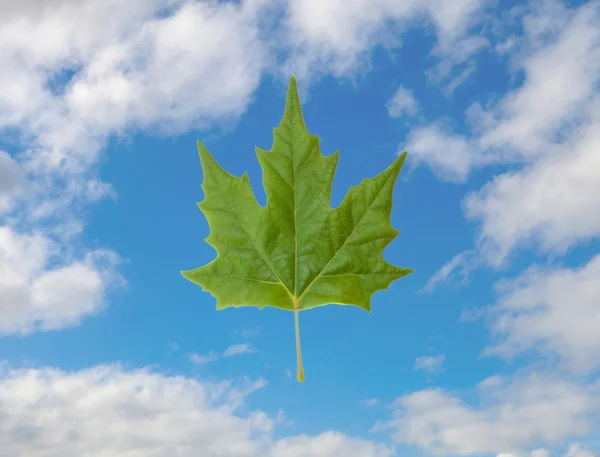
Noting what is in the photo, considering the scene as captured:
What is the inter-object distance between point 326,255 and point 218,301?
864 millimetres

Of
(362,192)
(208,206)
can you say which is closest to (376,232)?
(362,192)

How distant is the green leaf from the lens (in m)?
4.12

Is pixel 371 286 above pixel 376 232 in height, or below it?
below

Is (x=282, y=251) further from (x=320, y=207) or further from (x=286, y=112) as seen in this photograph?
(x=286, y=112)

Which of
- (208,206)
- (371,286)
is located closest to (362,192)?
(371,286)

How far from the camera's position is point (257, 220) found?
166 inches

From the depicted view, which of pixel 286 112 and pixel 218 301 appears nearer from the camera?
pixel 286 112

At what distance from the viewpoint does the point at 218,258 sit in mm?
4312

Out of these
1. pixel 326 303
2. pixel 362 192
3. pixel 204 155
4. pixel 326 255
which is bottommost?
pixel 326 303

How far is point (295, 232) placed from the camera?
4.20m

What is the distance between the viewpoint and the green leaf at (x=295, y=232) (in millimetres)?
4117

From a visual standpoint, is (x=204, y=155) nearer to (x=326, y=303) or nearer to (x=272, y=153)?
(x=272, y=153)

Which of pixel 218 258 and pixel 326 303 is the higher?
pixel 218 258

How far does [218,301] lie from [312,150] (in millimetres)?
1295
